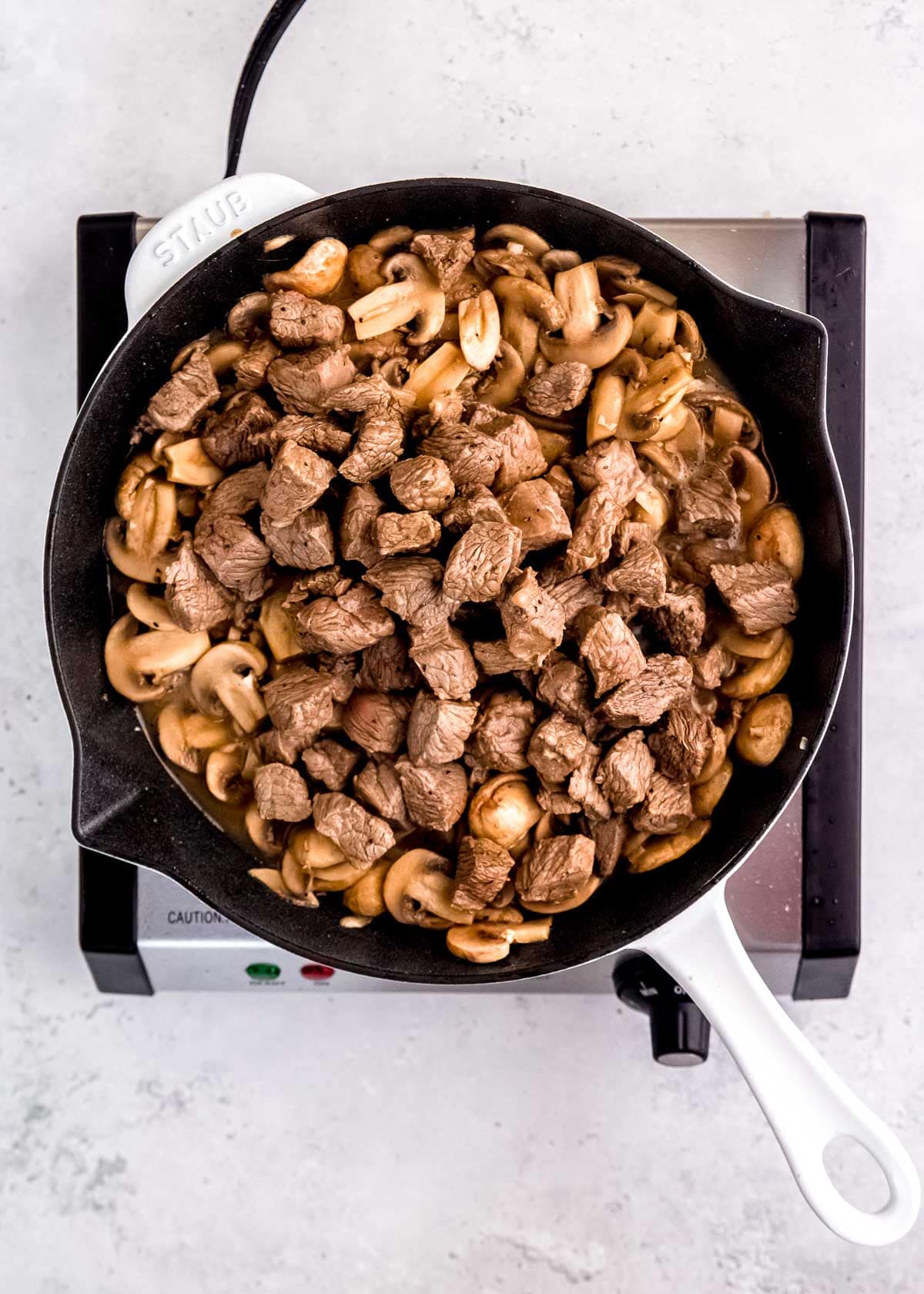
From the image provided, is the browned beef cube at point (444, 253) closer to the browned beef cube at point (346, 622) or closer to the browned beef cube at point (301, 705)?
the browned beef cube at point (346, 622)

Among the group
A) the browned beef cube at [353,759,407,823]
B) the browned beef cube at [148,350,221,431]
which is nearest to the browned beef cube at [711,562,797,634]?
the browned beef cube at [353,759,407,823]

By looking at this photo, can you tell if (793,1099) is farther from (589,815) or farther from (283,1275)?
(283,1275)

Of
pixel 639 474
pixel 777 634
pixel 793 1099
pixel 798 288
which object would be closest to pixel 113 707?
pixel 639 474

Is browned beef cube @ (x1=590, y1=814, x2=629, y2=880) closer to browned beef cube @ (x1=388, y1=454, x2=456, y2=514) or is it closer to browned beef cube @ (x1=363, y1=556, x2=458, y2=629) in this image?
browned beef cube @ (x1=363, y1=556, x2=458, y2=629)

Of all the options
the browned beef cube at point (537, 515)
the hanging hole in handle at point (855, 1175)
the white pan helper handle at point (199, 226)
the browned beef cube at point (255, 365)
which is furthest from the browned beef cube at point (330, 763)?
the hanging hole in handle at point (855, 1175)

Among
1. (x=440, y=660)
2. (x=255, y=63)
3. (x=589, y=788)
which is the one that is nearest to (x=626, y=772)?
(x=589, y=788)
